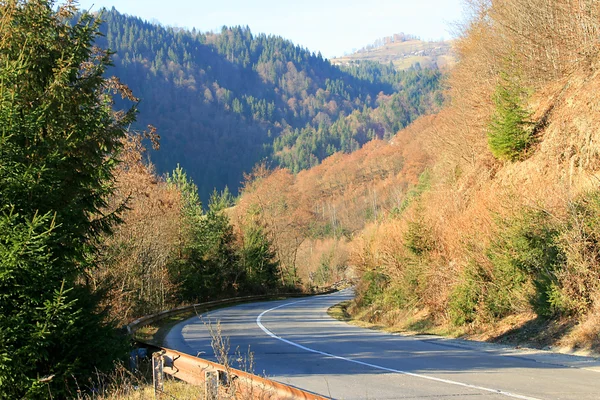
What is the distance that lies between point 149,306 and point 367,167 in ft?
292

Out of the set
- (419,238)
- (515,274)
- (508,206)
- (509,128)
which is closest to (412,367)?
(515,274)

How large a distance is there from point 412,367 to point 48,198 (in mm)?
7123

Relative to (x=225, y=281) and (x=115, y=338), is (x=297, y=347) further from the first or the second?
(x=225, y=281)

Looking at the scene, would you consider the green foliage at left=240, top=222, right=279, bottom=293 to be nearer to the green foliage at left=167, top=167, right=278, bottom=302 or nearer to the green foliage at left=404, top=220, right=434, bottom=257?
the green foliage at left=167, top=167, right=278, bottom=302

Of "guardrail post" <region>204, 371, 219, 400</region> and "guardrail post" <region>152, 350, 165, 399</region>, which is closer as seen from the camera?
"guardrail post" <region>204, 371, 219, 400</region>

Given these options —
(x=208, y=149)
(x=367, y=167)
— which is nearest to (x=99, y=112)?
(x=367, y=167)

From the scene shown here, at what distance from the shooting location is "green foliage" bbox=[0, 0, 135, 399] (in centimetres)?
770

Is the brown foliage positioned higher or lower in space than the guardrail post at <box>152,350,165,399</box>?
higher

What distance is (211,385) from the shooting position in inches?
248

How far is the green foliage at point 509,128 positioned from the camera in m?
21.4

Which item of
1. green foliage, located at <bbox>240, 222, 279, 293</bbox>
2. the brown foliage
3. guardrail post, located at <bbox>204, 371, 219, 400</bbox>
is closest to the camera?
guardrail post, located at <bbox>204, 371, 219, 400</bbox>

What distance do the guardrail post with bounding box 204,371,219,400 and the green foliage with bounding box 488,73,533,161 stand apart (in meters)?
18.5

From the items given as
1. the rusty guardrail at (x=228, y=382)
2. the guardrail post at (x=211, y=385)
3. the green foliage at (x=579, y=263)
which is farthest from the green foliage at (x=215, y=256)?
the guardrail post at (x=211, y=385)

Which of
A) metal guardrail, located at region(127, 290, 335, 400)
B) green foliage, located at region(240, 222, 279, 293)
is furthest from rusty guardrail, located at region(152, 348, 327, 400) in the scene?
green foliage, located at region(240, 222, 279, 293)
